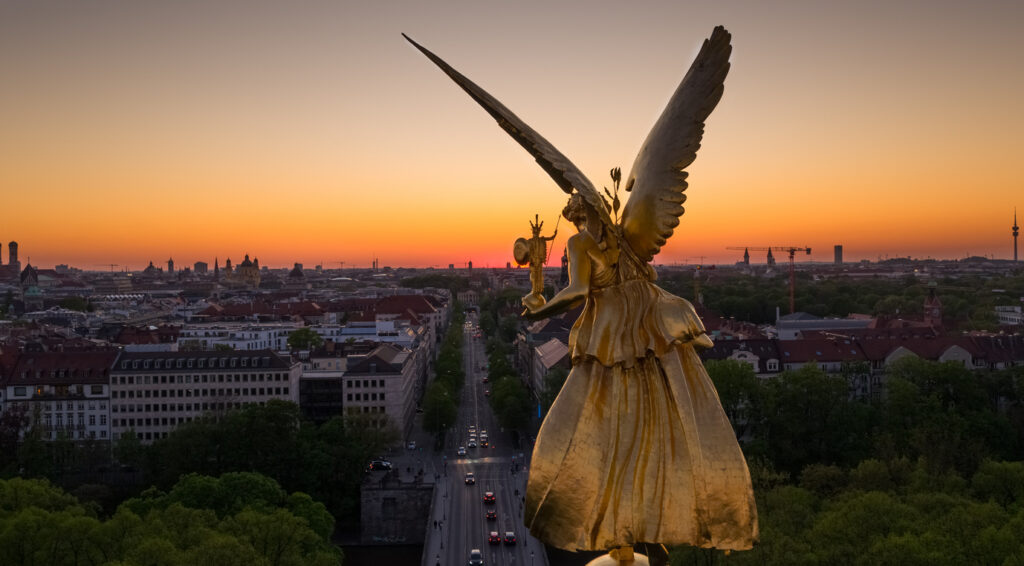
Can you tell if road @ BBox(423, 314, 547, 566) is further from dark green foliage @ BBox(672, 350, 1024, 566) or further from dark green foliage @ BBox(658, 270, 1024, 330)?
dark green foliage @ BBox(658, 270, 1024, 330)

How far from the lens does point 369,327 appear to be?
11650 centimetres

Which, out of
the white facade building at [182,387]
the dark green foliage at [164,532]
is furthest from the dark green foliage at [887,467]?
the white facade building at [182,387]

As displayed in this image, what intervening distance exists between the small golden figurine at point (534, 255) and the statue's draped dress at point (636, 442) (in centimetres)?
75

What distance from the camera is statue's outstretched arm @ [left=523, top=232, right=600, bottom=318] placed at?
12242mm

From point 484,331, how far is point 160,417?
10387 cm

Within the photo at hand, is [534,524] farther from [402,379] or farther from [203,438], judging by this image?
[402,379]

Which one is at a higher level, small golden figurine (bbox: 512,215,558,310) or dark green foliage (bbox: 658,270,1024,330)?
small golden figurine (bbox: 512,215,558,310)

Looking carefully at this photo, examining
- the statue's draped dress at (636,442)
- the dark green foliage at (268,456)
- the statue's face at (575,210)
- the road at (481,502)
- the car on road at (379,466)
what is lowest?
the road at (481,502)

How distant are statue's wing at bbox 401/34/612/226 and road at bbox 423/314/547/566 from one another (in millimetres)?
37906

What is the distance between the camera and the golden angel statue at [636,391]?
1189cm

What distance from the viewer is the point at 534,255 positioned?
1266 centimetres

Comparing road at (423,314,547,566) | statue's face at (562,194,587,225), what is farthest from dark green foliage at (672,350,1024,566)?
statue's face at (562,194,587,225)

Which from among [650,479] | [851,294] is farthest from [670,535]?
[851,294]

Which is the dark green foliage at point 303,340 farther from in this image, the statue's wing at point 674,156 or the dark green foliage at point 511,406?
the statue's wing at point 674,156
